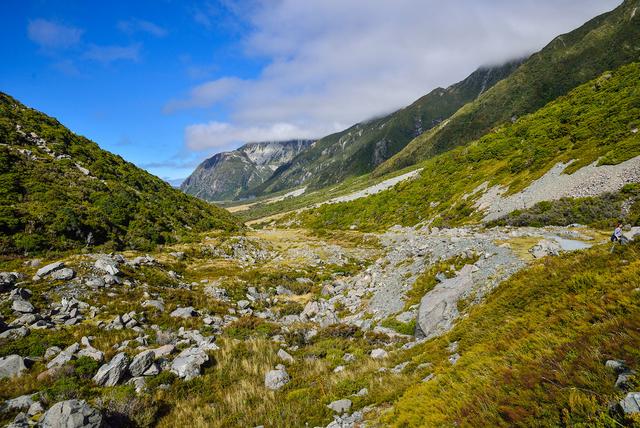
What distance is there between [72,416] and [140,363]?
12.7 ft

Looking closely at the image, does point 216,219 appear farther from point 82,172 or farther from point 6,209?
point 6,209

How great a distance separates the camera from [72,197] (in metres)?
31.3

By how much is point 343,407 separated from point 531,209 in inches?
1330

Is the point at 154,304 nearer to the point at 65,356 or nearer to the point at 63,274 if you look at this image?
the point at 63,274

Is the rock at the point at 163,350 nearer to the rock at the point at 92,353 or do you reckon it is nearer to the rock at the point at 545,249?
the rock at the point at 92,353

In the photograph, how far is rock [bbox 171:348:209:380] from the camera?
11125 mm

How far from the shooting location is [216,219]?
49.7m

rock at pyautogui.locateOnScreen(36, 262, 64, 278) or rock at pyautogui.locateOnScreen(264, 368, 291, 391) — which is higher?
rock at pyautogui.locateOnScreen(36, 262, 64, 278)

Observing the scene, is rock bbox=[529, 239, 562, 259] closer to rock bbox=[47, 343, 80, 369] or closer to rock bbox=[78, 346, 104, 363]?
rock bbox=[78, 346, 104, 363]

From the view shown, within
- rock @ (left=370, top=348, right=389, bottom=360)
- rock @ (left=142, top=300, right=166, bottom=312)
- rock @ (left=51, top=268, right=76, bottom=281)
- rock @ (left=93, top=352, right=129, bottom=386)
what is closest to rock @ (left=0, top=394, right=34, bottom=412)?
rock @ (left=93, top=352, right=129, bottom=386)

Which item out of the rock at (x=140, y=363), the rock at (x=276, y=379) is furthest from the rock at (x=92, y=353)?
the rock at (x=276, y=379)

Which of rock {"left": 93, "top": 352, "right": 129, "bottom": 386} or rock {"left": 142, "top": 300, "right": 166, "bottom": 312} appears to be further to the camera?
rock {"left": 142, "top": 300, "right": 166, "bottom": 312}

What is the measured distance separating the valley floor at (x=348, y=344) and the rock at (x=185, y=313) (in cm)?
11

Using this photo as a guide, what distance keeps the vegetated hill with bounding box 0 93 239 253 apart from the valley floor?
656 cm
